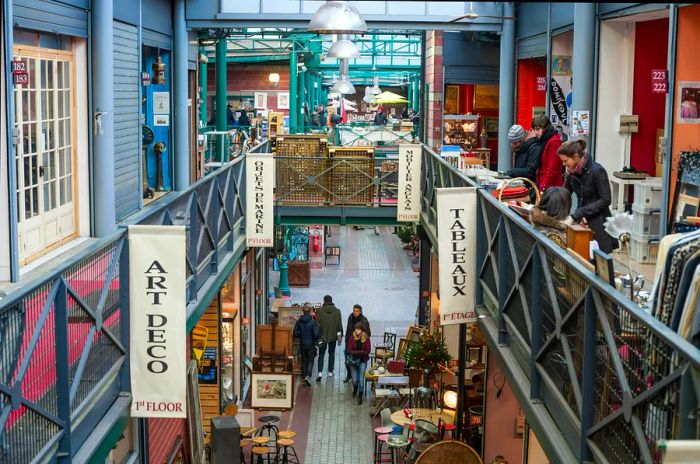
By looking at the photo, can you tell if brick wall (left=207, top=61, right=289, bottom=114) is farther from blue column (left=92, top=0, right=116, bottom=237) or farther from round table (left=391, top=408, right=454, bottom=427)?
round table (left=391, top=408, right=454, bottom=427)

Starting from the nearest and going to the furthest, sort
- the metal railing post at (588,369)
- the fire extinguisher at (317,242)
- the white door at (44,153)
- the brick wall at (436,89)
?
the metal railing post at (588,369), the white door at (44,153), the brick wall at (436,89), the fire extinguisher at (317,242)

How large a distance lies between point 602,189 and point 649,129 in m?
5.53

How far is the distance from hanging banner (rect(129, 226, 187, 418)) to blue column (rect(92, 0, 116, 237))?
781 centimetres

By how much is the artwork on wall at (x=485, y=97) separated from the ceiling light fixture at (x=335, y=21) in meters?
14.3

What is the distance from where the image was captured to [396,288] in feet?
101

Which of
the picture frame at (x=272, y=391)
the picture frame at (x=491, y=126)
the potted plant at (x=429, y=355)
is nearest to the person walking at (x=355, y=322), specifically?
the picture frame at (x=272, y=391)

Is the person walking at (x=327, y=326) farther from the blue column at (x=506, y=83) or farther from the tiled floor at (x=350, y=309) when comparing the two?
the blue column at (x=506, y=83)

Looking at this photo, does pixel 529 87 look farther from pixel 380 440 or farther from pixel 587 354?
pixel 587 354

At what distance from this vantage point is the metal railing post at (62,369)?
541 cm

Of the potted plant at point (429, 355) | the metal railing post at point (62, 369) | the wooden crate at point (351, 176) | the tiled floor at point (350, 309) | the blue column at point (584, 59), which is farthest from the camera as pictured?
the wooden crate at point (351, 176)

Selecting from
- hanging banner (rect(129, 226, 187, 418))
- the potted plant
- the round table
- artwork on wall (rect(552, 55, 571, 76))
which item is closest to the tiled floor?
the round table

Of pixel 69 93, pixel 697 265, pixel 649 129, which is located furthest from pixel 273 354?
pixel 697 265

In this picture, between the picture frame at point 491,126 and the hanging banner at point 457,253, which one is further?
the picture frame at point 491,126

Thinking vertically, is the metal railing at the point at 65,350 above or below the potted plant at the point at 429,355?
above
